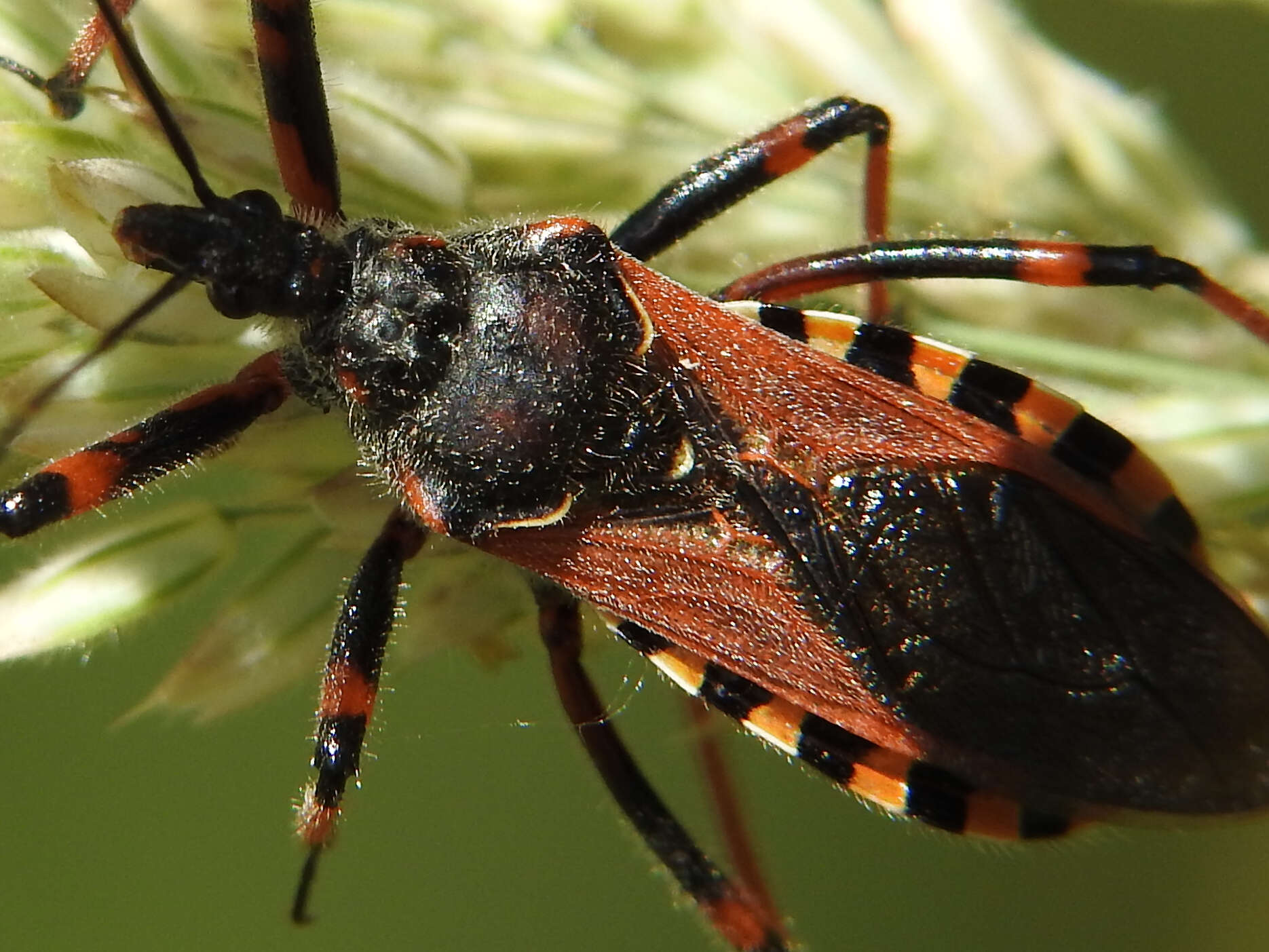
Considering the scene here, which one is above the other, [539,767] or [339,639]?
[339,639]

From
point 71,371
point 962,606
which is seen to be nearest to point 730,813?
point 962,606

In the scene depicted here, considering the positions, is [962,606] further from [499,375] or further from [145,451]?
[145,451]

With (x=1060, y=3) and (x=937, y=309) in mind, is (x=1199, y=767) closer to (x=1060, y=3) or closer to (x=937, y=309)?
(x=937, y=309)

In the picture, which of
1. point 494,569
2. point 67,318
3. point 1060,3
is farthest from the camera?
point 1060,3

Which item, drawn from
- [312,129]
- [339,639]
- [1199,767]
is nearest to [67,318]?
[312,129]

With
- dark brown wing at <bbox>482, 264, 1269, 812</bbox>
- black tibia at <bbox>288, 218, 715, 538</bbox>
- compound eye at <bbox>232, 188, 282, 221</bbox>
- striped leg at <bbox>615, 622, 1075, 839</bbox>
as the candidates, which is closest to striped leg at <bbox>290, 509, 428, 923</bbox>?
black tibia at <bbox>288, 218, 715, 538</bbox>

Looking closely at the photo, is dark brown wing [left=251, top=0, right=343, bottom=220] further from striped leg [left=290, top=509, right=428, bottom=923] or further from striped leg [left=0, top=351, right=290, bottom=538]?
striped leg [left=290, top=509, right=428, bottom=923]
